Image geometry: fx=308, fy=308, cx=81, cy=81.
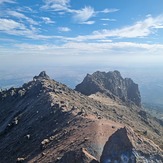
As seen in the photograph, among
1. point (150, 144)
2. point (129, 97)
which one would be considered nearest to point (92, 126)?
point (150, 144)

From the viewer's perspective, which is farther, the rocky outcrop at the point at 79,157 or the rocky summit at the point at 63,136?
the rocky outcrop at the point at 79,157

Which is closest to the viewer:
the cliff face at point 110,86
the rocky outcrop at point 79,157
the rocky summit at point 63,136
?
the rocky summit at point 63,136

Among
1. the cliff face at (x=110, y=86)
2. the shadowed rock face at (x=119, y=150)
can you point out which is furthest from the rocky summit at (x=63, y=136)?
the cliff face at (x=110, y=86)

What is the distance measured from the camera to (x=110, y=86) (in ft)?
509

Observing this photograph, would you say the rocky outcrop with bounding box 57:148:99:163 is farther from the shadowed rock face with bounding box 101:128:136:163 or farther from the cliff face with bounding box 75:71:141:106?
the cliff face with bounding box 75:71:141:106

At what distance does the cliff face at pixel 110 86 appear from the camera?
13988 centimetres

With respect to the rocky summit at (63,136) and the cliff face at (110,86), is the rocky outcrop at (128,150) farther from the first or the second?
the cliff face at (110,86)

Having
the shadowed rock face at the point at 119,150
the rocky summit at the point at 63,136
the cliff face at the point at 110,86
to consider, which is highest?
the shadowed rock face at the point at 119,150

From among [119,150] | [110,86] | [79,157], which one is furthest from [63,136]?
[110,86]

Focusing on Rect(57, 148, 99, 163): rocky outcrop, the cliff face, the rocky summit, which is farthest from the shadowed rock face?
the cliff face

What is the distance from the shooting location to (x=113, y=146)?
113ft

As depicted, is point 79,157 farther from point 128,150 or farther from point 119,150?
point 128,150

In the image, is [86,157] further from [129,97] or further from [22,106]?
[129,97]

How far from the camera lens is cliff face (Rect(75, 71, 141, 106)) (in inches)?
5507
